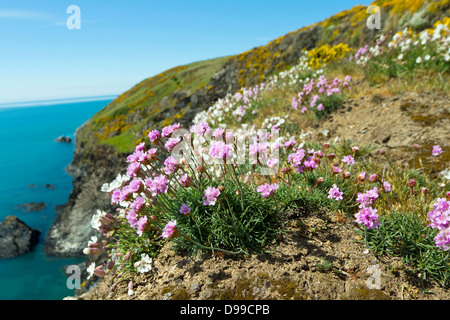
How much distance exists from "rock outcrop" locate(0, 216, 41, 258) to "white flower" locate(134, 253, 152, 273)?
26.8 meters

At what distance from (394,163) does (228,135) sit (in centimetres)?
357

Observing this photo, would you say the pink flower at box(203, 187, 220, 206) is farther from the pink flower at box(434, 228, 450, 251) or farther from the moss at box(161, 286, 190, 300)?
the pink flower at box(434, 228, 450, 251)

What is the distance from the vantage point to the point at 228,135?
122 inches

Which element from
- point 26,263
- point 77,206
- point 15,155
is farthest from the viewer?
point 15,155

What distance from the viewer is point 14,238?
2327 centimetres

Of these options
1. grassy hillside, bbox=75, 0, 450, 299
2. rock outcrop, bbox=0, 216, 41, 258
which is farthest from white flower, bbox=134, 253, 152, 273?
rock outcrop, bbox=0, 216, 41, 258

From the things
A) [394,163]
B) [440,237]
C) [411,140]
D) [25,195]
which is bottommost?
[25,195]

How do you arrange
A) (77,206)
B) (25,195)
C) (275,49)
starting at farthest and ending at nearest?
(25,195)
(77,206)
(275,49)

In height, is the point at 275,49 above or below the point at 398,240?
above

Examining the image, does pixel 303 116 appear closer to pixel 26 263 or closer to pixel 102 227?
pixel 102 227

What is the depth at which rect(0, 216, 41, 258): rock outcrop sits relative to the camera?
74.9 feet

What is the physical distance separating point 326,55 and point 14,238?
1176 inches
